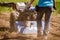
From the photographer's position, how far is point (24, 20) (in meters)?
3.23

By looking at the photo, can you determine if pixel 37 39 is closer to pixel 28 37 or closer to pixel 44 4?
pixel 28 37

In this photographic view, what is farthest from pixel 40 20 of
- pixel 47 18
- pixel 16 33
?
pixel 16 33

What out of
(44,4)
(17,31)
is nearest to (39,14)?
(44,4)

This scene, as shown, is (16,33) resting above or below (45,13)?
below

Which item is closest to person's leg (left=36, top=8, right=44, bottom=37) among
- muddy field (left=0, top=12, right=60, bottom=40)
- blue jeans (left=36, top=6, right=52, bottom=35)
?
blue jeans (left=36, top=6, right=52, bottom=35)

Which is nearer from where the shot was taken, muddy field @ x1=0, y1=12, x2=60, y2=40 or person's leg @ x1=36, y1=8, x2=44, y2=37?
person's leg @ x1=36, y1=8, x2=44, y2=37

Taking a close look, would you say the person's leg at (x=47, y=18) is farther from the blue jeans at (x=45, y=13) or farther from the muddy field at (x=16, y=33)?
the muddy field at (x=16, y=33)

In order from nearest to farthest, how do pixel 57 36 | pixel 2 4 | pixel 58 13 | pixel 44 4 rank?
pixel 44 4 < pixel 57 36 < pixel 2 4 < pixel 58 13

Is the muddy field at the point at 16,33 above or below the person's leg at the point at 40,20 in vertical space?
below

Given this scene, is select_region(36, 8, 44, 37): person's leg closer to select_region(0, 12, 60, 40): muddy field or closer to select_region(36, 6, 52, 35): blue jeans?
select_region(36, 6, 52, 35): blue jeans

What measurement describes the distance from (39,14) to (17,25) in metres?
0.59

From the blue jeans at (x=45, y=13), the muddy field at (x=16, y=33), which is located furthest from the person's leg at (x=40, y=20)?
the muddy field at (x=16, y=33)

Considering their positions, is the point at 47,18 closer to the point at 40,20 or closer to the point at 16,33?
the point at 40,20

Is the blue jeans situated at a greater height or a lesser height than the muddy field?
greater
